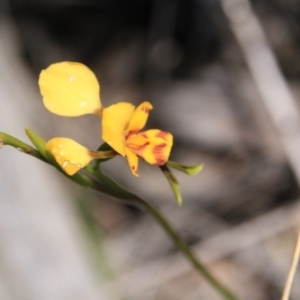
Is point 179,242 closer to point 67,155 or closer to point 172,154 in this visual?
point 67,155

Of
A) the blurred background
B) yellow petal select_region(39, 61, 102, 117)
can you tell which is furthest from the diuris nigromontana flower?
the blurred background

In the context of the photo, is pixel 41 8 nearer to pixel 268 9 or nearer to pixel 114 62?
pixel 114 62

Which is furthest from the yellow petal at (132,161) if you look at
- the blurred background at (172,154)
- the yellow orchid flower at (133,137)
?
the blurred background at (172,154)

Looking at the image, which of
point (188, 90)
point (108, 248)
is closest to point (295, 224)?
point (108, 248)

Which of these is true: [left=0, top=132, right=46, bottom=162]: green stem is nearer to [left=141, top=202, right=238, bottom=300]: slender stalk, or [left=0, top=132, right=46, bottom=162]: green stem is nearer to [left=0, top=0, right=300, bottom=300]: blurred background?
[left=141, top=202, right=238, bottom=300]: slender stalk

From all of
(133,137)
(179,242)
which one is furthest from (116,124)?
(179,242)

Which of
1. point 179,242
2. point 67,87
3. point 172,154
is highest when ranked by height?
point 67,87
